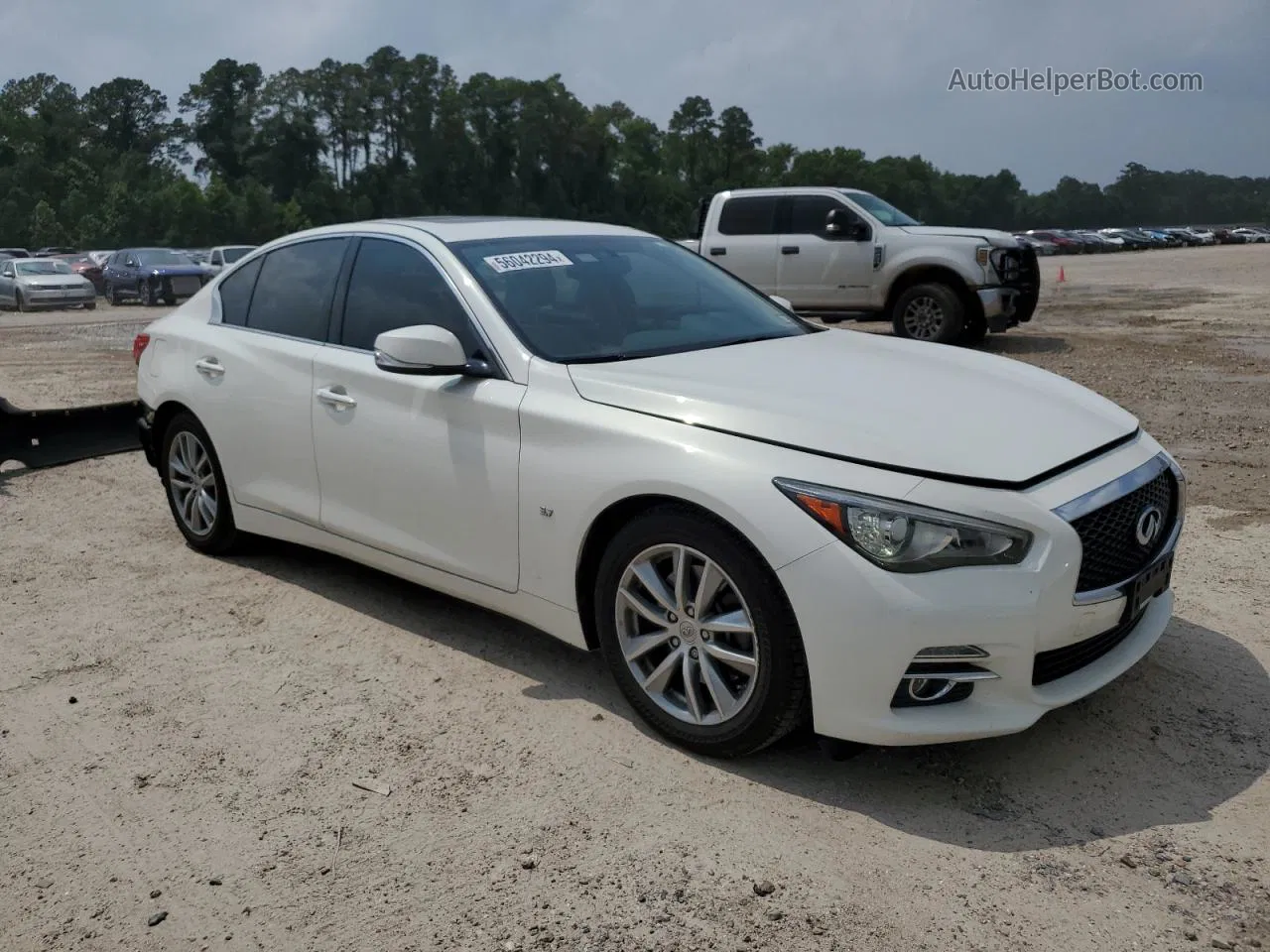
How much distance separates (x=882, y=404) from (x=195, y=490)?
140 inches

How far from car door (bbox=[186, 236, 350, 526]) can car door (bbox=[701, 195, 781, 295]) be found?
9989 millimetres

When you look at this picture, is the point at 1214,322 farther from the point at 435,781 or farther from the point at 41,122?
the point at 41,122

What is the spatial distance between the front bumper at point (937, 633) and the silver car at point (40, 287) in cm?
3083

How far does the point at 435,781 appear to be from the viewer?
352 centimetres

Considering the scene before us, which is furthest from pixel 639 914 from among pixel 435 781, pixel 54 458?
pixel 54 458

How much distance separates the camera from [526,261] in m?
4.52

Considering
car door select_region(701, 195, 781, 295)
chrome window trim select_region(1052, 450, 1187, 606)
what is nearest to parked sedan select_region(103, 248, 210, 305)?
car door select_region(701, 195, 781, 295)

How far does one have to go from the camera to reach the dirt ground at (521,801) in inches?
111

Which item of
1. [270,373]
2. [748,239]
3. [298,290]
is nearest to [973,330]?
[748,239]

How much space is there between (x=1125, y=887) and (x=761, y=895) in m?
0.88

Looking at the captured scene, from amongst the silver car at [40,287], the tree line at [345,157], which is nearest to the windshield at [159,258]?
the silver car at [40,287]

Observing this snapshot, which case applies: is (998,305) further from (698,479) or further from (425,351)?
(698,479)

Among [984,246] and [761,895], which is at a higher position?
[984,246]

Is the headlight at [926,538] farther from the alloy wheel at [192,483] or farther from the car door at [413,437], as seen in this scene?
the alloy wheel at [192,483]
